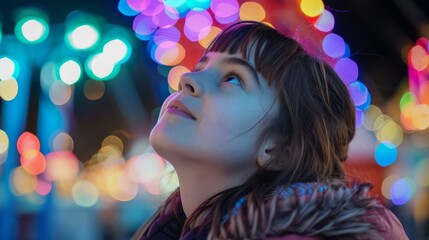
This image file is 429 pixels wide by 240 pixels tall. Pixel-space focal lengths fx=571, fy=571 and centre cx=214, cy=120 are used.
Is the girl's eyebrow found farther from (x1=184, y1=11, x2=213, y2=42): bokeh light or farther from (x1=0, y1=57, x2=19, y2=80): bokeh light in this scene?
(x1=0, y1=57, x2=19, y2=80): bokeh light

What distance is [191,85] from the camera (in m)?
1.00

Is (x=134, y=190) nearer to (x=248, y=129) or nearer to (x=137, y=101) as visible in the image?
(x=137, y=101)

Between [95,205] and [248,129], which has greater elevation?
[248,129]

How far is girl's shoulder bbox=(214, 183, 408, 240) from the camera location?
0.76 meters

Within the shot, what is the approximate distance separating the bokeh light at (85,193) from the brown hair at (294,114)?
4038 mm

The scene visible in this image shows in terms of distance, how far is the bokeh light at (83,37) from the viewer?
113 inches

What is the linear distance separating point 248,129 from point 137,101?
379 centimetres

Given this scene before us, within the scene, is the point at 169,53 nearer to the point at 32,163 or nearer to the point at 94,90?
the point at 94,90

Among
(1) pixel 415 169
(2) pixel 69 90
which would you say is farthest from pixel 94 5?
(1) pixel 415 169

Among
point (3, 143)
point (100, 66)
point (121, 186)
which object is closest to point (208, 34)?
point (100, 66)

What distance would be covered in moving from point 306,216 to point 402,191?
4.36 meters

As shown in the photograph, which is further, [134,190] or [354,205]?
[134,190]

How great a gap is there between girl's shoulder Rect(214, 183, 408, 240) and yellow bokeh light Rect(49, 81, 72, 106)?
263 cm

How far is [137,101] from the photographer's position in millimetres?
4699
